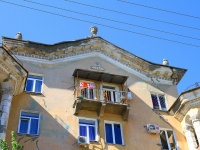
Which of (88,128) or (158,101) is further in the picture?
(158,101)

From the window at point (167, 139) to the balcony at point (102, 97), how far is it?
2023 mm

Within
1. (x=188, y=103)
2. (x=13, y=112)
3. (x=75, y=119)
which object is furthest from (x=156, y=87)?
(x=13, y=112)

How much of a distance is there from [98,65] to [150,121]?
420 cm

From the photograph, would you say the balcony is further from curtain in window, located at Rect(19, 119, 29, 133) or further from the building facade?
curtain in window, located at Rect(19, 119, 29, 133)

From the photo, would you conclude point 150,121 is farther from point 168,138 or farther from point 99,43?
point 99,43

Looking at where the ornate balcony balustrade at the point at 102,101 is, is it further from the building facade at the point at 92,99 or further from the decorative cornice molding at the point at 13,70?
the decorative cornice molding at the point at 13,70

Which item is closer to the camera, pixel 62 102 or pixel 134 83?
pixel 62 102

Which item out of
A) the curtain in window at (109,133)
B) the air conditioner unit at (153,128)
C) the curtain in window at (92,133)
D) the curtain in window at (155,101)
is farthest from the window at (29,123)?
the curtain in window at (155,101)

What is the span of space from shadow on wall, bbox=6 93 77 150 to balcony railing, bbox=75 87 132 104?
1.76 m

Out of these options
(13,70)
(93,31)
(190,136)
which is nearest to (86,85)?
(13,70)

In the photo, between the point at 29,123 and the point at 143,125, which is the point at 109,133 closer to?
the point at 143,125

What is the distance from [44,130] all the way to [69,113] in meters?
1.58

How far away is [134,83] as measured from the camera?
60.1 ft

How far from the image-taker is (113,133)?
1549 centimetres
